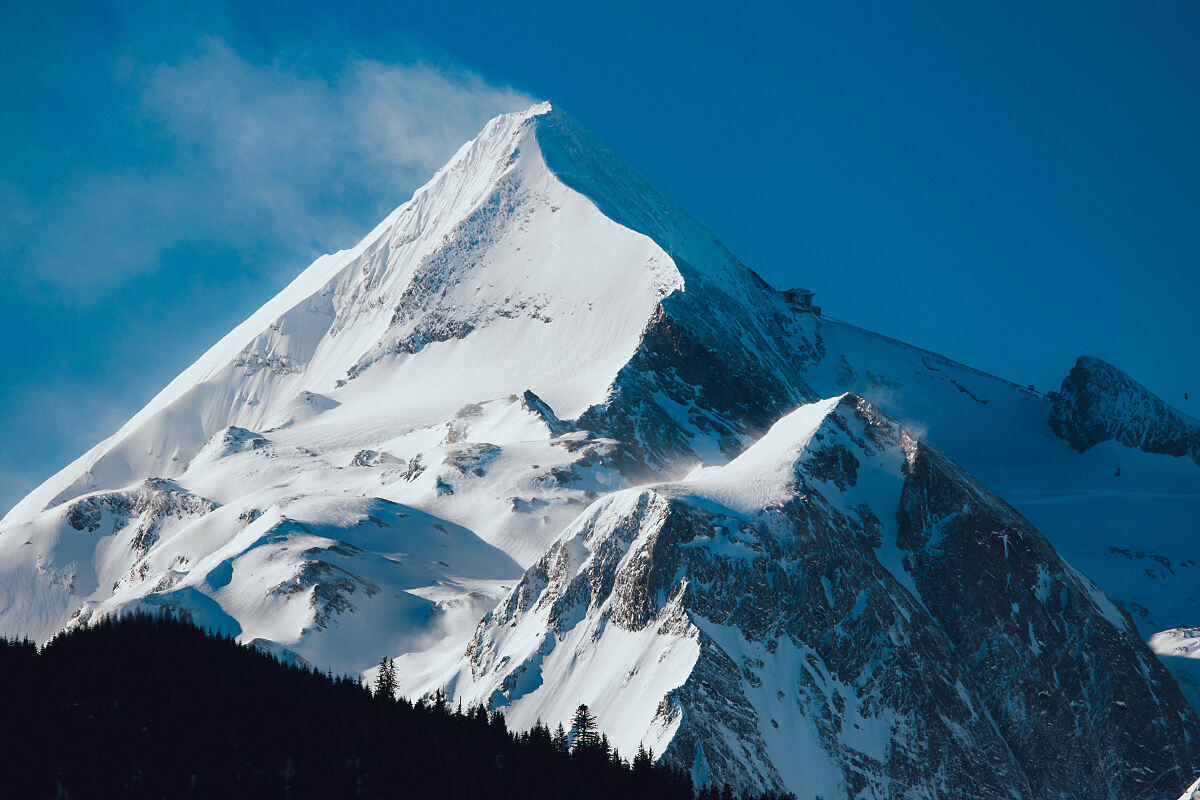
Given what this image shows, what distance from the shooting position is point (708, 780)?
15175 centimetres

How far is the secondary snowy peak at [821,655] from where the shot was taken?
551 ft

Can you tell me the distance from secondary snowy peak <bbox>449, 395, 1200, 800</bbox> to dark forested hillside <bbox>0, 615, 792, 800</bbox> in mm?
20868

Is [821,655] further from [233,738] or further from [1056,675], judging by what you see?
[233,738]

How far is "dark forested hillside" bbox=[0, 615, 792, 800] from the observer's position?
376 feet

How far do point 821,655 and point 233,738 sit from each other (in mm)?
77489

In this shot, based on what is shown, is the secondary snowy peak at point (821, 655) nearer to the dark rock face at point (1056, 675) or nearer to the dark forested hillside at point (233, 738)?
the dark rock face at point (1056, 675)

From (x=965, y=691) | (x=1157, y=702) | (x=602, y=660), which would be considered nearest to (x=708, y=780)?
(x=602, y=660)

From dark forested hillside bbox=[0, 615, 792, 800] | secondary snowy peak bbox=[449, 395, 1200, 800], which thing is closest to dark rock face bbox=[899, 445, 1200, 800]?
secondary snowy peak bbox=[449, 395, 1200, 800]

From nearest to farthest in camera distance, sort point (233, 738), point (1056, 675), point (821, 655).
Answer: point (233, 738) → point (821, 655) → point (1056, 675)

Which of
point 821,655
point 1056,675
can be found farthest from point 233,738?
point 1056,675

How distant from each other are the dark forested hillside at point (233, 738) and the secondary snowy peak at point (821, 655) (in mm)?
20868

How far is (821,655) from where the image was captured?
179125 millimetres

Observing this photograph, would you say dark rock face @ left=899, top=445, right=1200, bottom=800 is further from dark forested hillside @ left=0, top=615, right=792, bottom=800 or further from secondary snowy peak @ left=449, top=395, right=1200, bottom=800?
dark forested hillside @ left=0, top=615, right=792, bottom=800

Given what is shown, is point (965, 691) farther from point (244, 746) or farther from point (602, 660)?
point (244, 746)
